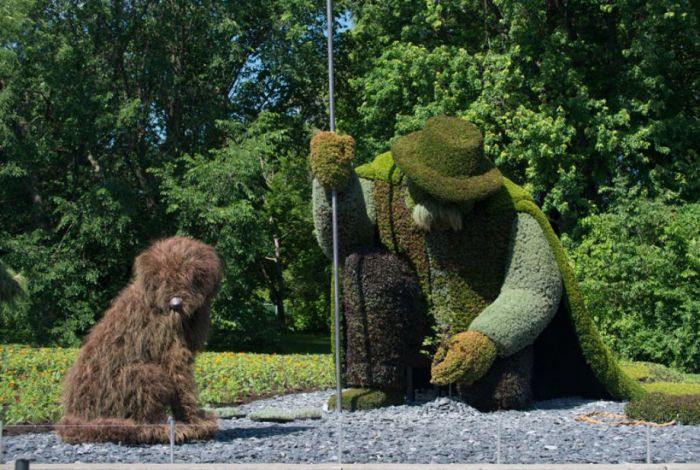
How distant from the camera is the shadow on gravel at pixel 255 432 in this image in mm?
9055

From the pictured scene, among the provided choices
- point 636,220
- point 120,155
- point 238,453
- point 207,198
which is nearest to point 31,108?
point 120,155

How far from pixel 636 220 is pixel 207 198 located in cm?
923

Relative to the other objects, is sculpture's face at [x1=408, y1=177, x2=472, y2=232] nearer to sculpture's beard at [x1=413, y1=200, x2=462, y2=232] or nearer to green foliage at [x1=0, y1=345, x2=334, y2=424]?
sculpture's beard at [x1=413, y1=200, x2=462, y2=232]

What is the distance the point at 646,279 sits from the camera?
691 inches

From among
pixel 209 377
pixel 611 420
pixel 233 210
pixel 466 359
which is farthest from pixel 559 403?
pixel 233 210

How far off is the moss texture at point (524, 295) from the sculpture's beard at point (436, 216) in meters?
0.81

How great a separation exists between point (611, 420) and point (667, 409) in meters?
0.65

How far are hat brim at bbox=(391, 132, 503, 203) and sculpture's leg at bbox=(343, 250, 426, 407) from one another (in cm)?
110

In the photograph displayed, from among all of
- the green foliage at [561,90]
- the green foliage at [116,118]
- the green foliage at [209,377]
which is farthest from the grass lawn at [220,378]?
the green foliage at [561,90]

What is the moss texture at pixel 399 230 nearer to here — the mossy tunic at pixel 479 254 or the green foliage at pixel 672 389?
the mossy tunic at pixel 479 254

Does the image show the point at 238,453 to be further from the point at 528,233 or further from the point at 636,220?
the point at 636,220

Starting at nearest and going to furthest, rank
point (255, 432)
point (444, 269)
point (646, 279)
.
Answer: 1. point (255, 432)
2. point (444, 269)
3. point (646, 279)

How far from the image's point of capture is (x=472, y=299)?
11.1m

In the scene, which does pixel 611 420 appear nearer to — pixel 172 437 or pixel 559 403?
pixel 559 403
